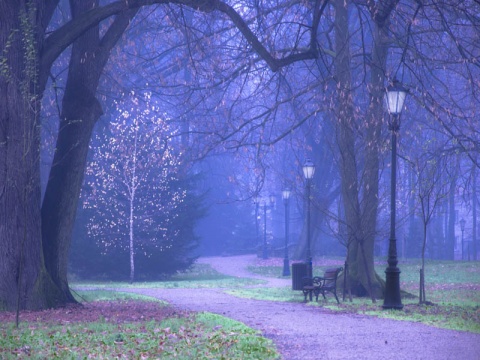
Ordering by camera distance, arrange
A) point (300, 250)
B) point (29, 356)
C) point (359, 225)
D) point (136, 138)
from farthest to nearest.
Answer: point (300, 250) < point (136, 138) < point (359, 225) < point (29, 356)

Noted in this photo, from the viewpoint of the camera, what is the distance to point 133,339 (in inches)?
396

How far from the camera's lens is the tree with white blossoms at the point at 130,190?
33.5 m

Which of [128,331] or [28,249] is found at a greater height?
[28,249]

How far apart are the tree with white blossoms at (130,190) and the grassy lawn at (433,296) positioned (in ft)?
24.0

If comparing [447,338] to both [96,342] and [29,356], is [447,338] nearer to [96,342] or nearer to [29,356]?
[96,342]

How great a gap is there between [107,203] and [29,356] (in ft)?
84.3

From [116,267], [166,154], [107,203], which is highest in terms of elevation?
[166,154]

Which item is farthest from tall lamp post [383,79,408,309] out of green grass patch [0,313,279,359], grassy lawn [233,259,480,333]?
green grass patch [0,313,279,359]

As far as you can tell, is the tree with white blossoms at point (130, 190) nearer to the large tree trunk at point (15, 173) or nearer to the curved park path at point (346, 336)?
the curved park path at point (346, 336)

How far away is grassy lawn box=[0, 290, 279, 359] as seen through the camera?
8.72 m

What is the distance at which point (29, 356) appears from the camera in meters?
8.48

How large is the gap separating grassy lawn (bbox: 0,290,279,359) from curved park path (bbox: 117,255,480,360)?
561 millimetres

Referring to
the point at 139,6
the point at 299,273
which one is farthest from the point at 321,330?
the point at 299,273

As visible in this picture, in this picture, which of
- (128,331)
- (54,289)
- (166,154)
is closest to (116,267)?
(166,154)
